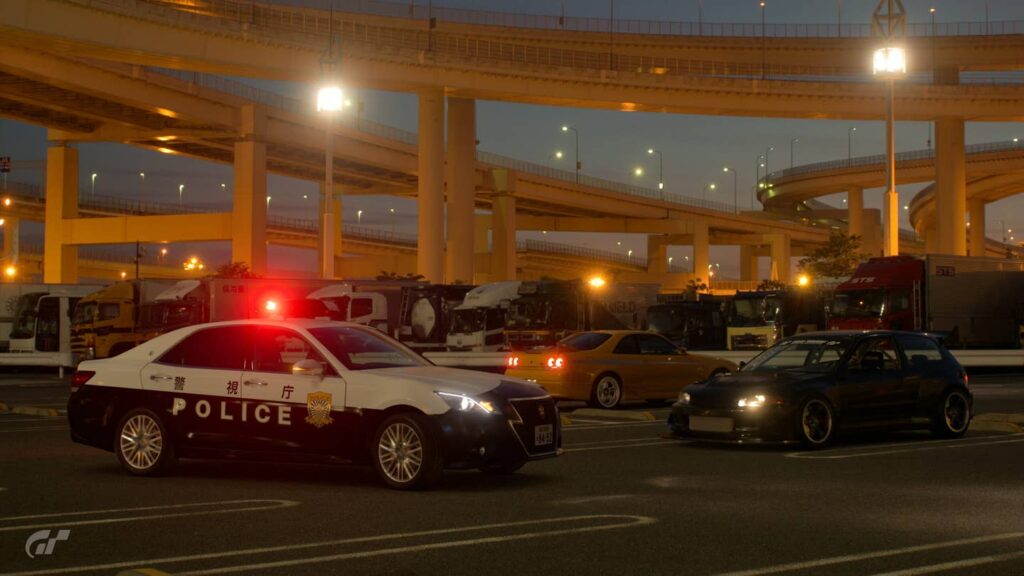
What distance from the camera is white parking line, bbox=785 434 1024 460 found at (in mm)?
13508

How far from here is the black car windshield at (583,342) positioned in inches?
827

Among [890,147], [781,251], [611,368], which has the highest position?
[781,251]

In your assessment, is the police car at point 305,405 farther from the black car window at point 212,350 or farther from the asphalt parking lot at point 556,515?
the asphalt parking lot at point 556,515

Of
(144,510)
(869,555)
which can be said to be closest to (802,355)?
(869,555)

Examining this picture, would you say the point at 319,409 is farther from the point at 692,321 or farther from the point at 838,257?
the point at 838,257

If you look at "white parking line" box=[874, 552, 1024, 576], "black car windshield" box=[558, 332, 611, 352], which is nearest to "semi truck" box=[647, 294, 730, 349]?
"black car windshield" box=[558, 332, 611, 352]

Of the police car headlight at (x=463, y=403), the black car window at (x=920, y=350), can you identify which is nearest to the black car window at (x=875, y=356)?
the black car window at (x=920, y=350)

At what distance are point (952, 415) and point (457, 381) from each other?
795cm

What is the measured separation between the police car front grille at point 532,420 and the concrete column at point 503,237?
7437 centimetres

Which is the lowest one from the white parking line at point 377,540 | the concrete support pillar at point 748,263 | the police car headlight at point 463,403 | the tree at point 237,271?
the white parking line at point 377,540

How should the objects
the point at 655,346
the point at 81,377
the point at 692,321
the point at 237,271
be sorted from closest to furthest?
1. the point at 81,377
2. the point at 655,346
3. the point at 692,321
4. the point at 237,271

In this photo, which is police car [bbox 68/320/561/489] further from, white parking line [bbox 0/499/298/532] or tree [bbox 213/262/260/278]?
tree [bbox 213/262/260/278]

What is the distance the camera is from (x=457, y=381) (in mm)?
10820

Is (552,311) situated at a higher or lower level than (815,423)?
higher
